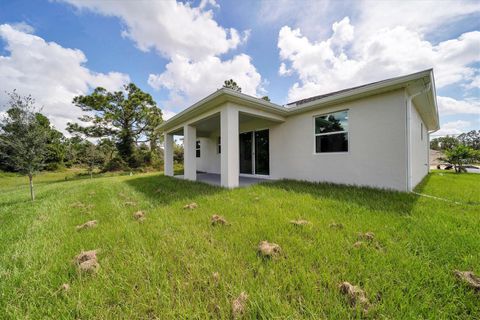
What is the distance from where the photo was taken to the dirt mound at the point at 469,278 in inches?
56.0

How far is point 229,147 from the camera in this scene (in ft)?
17.8

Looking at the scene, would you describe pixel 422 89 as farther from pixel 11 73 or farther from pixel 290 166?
pixel 11 73

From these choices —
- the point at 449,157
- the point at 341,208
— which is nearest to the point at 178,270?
the point at 341,208

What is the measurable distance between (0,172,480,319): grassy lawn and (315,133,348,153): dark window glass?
266 centimetres

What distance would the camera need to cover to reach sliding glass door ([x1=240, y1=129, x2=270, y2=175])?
7.88m

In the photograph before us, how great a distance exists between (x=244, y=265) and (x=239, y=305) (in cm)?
48

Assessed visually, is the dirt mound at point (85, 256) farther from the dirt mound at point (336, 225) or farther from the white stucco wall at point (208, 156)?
the white stucco wall at point (208, 156)

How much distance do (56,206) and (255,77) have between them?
11010mm

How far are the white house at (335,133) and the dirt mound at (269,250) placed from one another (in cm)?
359

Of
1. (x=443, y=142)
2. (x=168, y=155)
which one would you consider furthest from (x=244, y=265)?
(x=443, y=142)

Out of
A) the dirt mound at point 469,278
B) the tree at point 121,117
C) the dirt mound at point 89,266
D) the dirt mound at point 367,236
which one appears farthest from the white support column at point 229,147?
the tree at point 121,117

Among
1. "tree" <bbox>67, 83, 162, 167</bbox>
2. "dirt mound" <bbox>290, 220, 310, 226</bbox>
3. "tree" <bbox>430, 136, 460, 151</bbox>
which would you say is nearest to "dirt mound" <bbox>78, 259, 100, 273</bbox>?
"dirt mound" <bbox>290, 220, 310, 226</bbox>

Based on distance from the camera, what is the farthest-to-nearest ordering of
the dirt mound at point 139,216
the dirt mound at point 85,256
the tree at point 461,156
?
1. the tree at point 461,156
2. the dirt mound at point 139,216
3. the dirt mound at point 85,256

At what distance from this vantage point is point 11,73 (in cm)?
741
